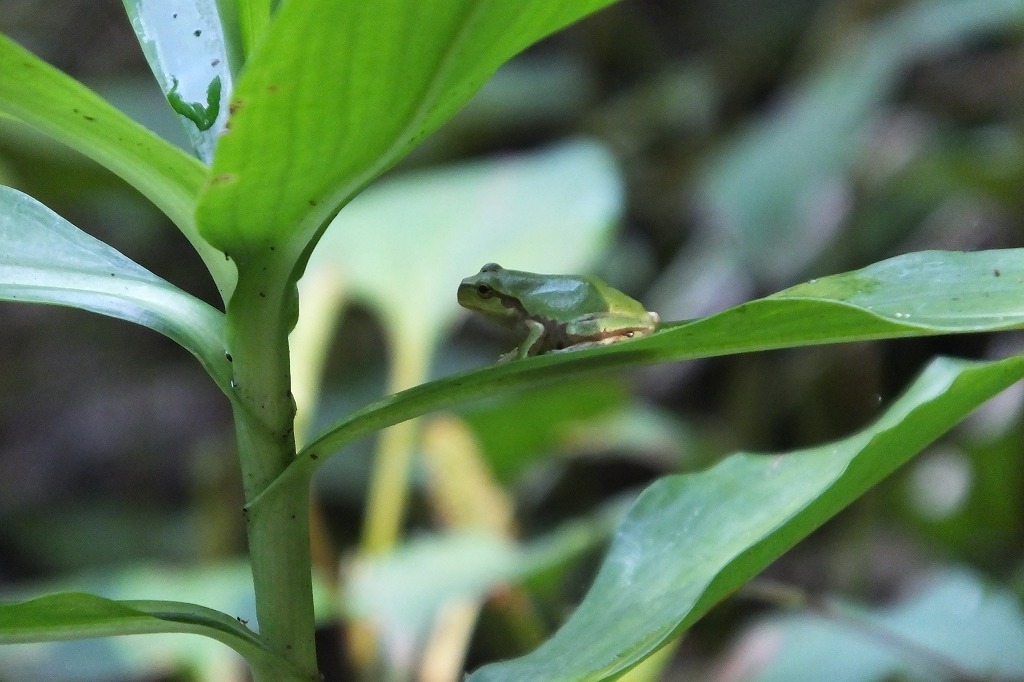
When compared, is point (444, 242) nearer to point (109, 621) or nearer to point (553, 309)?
point (553, 309)

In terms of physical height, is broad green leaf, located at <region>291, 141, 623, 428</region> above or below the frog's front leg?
above

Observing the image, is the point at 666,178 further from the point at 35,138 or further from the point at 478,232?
the point at 35,138

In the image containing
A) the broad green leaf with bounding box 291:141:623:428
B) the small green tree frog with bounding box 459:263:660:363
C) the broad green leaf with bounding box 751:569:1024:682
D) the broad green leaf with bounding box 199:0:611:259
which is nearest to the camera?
the broad green leaf with bounding box 199:0:611:259

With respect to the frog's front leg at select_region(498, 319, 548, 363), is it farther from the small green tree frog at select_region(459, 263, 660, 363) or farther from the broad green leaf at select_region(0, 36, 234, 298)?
the broad green leaf at select_region(0, 36, 234, 298)

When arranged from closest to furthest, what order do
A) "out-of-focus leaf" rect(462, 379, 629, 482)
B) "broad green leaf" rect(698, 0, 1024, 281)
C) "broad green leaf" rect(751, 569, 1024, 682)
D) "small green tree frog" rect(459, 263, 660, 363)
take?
"small green tree frog" rect(459, 263, 660, 363) → "broad green leaf" rect(751, 569, 1024, 682) → "out-of-focus leaf" rect(462, 379, 629, 482) → "broad green leaf" rect(698, 0, 1024, 281)

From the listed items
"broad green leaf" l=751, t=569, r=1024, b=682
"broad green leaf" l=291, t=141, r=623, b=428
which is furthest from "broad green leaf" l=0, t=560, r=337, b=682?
"broad green leaf" l=751, t=569, r=1024, b=682
